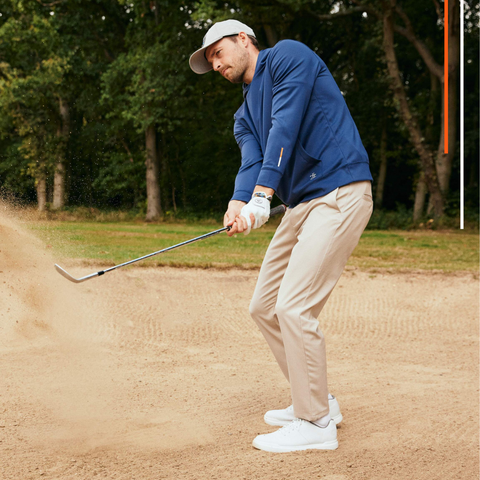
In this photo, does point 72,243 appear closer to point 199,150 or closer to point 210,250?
point 210,250

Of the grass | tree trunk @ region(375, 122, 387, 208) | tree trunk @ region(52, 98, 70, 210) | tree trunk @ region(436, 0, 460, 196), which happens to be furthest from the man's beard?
tree trunk @ region(375, 122, 387, 208)

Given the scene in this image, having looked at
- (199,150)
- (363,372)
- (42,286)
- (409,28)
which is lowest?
(363,372)

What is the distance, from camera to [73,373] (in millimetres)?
4301

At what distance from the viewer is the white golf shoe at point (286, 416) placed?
327cm

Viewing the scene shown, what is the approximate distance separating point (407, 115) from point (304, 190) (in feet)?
51.9

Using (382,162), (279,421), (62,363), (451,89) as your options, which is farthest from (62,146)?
(279,421)

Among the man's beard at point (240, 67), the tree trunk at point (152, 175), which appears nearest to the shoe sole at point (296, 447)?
the man's beard at point (240, 67)

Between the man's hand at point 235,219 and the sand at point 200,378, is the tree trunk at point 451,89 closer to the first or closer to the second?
the sand at point 200,378

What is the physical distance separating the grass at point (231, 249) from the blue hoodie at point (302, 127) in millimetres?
3455

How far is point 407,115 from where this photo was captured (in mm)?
17766

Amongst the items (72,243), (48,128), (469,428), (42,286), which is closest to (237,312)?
(42,286)

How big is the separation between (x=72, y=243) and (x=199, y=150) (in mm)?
14898

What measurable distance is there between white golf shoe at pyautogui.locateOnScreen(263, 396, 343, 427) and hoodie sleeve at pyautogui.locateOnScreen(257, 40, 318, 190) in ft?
4.08

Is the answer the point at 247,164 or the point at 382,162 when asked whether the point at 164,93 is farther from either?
the point at 247,164
